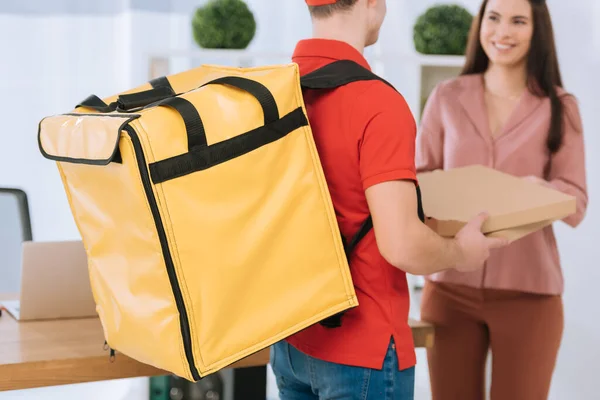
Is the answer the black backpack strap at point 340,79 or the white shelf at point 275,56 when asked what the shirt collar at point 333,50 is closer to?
the black backpack strap at point 340,79

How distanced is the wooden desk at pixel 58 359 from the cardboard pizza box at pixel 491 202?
1.85 ft

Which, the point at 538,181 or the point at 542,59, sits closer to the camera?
the point at 538,181

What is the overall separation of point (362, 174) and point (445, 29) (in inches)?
80.3

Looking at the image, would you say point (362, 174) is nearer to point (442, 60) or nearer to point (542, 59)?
point (542, 59)

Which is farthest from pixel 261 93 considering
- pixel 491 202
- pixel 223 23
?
pixel 223 23

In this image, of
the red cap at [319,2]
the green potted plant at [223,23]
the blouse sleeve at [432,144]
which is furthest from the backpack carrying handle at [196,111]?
the green potted plant at [223,23]

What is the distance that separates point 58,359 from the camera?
184cm

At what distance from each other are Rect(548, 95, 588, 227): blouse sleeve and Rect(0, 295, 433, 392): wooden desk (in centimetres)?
95

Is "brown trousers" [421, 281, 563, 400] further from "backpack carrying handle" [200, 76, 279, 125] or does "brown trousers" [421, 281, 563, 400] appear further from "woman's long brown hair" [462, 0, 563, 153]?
"backpack carrying handle" [200, 76, 279, 125]

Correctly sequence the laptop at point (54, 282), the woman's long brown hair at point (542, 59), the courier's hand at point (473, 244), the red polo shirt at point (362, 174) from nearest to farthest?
1. the red polo shirt at point (362, 174)
2. the courier's hand at point (473, 244)
3. the laptop at point (54, 282)
4. the woman's long brown hair at point (542, 59)

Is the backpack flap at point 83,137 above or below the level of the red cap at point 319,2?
below

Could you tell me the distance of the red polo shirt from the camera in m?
1.42

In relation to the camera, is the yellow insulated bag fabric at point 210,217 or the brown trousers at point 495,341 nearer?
the yellow insulated bag fabric at point 210,217

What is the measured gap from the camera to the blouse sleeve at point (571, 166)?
225cm
